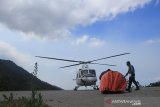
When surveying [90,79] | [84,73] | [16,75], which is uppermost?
[16,75]

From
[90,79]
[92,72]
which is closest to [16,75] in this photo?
[92,72]

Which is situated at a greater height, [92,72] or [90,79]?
[92,72]

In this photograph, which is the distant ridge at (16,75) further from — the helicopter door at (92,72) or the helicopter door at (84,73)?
the helicopter door at (92,72)

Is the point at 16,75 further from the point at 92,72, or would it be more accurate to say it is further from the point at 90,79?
the point at 90,79

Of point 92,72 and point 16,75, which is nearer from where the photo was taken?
point 92,72

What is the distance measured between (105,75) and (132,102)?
23.6ft

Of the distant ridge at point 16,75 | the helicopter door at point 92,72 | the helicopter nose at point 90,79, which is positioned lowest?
the helicopter nose at point 90,79

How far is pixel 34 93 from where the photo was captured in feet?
42.9

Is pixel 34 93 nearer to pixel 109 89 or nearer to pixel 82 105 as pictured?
pixel 82 105

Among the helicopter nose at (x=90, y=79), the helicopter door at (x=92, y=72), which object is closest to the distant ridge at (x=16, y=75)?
the helicopter door at (x=92, y=72)

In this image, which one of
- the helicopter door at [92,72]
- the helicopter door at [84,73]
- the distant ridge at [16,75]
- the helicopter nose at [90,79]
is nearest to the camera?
the helicopter nose at [90,79]

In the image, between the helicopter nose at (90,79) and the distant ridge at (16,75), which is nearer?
the helicopter nose at (90,79)

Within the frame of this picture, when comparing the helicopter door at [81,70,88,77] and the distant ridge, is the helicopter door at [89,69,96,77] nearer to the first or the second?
the helicopter door at [81,70,88,77]

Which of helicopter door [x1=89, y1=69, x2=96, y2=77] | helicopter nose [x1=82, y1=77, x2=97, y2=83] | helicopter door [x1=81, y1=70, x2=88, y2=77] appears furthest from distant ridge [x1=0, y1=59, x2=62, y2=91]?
helicopter nose [x1=82, y1=77, x2=97, y2=83]
